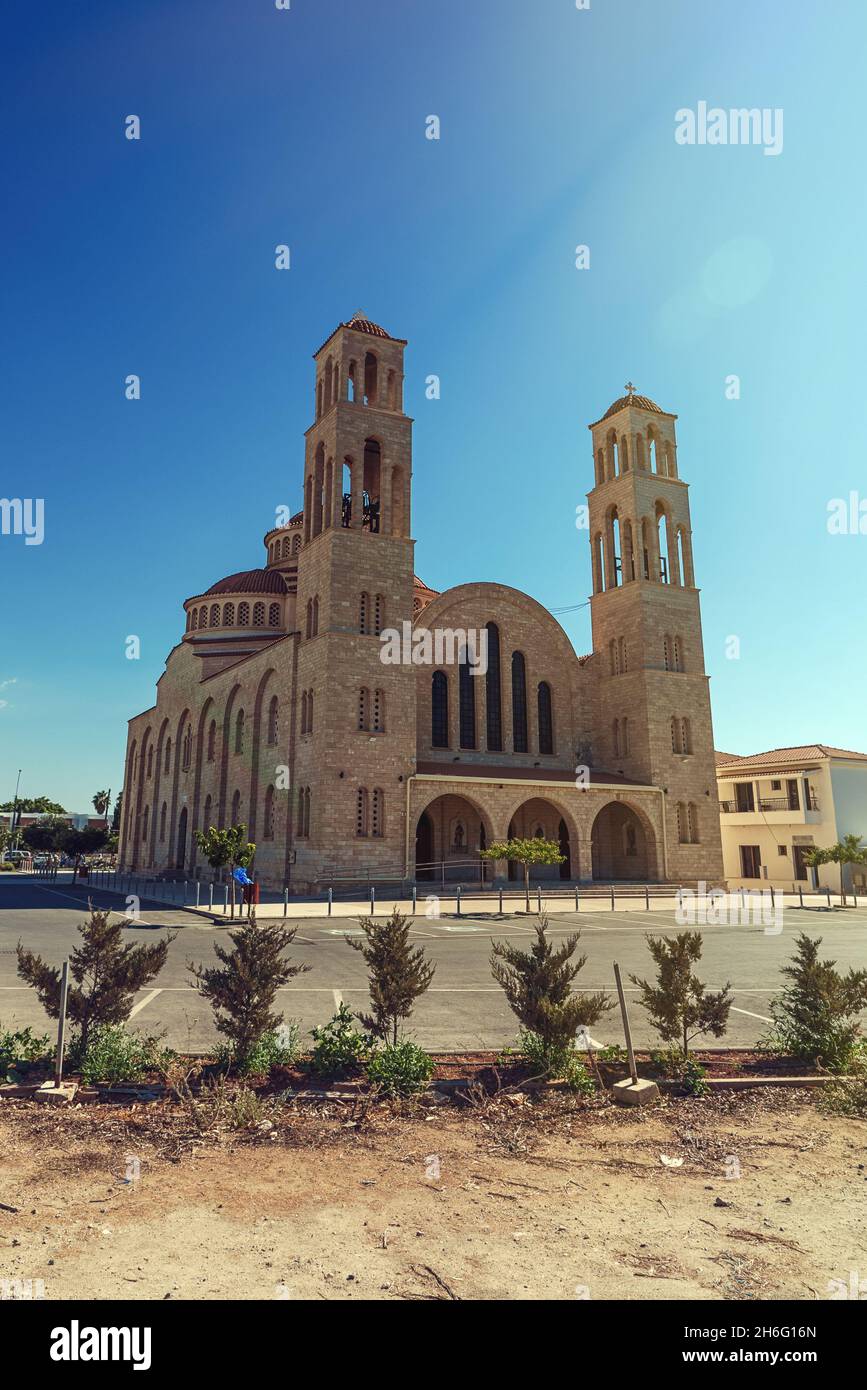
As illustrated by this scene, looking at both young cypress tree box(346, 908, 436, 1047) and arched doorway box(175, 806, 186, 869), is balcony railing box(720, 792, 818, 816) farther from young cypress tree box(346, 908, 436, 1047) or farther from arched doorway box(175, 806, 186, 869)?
young cypress tree box(346, 908, 436, 1047)

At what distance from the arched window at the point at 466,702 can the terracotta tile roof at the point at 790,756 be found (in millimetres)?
16673

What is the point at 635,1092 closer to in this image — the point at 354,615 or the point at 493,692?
the point at 354,615

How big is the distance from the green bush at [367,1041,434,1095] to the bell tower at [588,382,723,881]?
34283mm

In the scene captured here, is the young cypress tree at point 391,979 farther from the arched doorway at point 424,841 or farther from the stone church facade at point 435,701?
the arched doorway at point 424,841

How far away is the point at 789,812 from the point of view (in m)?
40.8

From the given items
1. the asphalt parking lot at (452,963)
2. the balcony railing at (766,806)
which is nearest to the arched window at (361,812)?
the asphalt parking lot at (452,963)

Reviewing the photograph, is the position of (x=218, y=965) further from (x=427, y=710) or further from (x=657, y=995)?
(x=427, y=710)

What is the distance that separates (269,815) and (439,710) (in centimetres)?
971

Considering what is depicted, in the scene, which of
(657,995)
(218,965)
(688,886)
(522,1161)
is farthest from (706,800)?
(522,1161)

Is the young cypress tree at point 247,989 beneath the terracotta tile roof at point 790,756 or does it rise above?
beneath

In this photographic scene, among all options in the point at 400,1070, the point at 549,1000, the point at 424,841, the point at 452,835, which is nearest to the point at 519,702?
the point at 452,835

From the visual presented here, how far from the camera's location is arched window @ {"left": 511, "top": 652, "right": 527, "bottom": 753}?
41156 millimetres

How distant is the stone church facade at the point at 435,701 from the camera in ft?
108

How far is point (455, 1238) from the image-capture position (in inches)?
157
